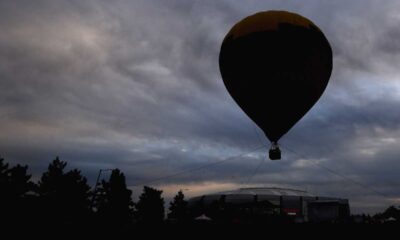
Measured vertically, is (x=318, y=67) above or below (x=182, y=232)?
above

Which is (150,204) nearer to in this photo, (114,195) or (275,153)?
(114,195)

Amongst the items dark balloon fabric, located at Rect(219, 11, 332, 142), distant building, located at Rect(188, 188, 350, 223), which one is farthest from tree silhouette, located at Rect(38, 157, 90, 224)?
dark balloon fabric, located at Rect(219, 11, 332, 142)

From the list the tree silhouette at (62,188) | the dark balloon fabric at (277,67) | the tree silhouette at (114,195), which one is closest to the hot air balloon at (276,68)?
the dark balloon fabric at (277,67)

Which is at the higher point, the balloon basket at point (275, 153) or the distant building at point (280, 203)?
the distant building at point (280, 203)

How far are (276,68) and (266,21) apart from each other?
Answer: 2.76 metres

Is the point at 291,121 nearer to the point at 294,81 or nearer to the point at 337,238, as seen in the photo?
the point at 294,81

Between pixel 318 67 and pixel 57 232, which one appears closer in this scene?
pixel 57 232

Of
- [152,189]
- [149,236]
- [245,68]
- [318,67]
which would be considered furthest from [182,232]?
[152,189]

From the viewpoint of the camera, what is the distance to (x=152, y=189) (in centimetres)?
11044

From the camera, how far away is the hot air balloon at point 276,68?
22.7 metres

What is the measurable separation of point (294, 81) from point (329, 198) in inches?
2811

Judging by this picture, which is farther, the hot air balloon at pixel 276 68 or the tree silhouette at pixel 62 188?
the tree silhouette at pixel 62 188

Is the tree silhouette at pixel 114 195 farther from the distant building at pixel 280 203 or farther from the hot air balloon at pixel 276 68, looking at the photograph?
Answer: the hot air balloon at pixel 276 68

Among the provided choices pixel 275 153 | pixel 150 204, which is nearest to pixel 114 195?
→ pixel 150 204
